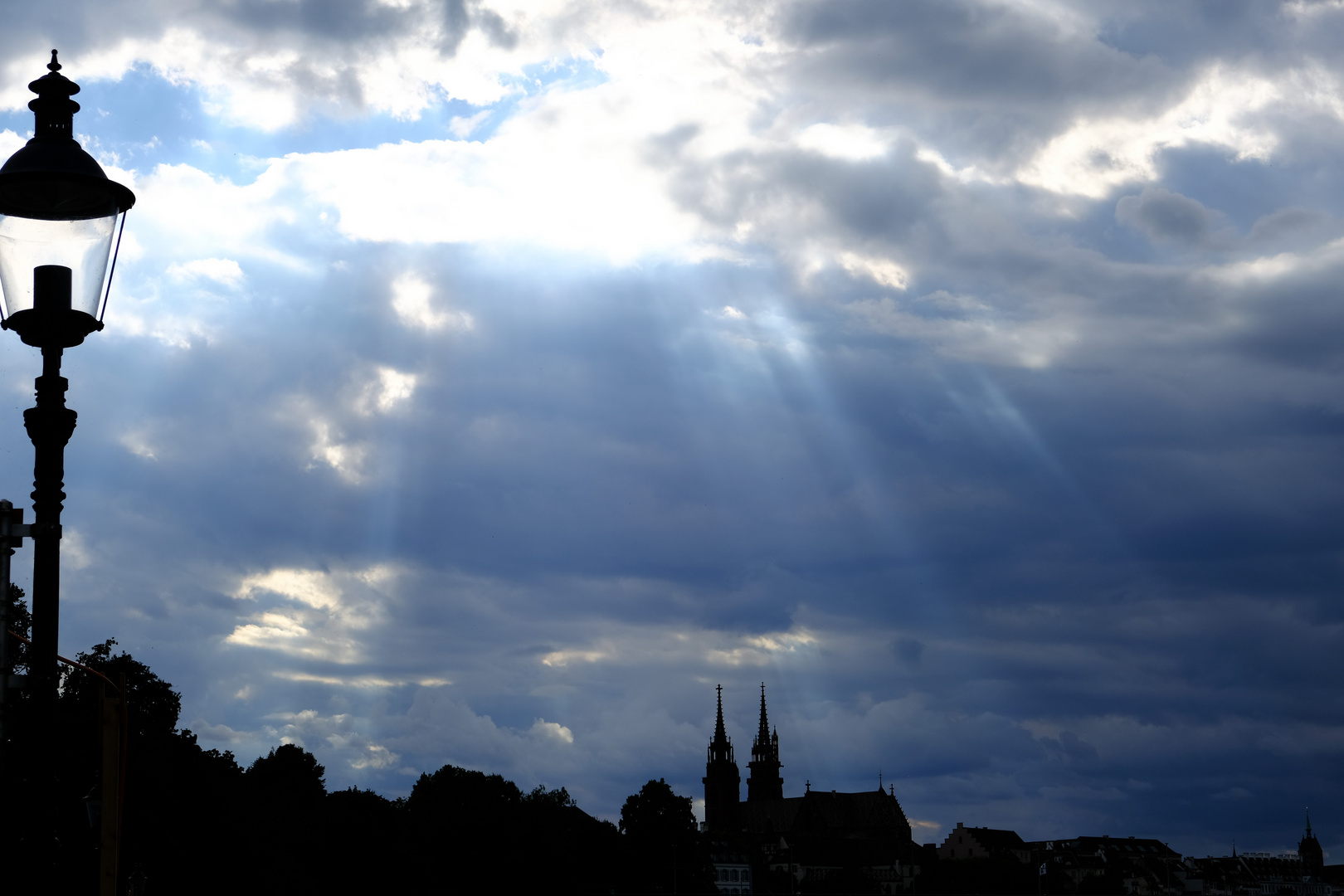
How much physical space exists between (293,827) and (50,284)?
91192 mm

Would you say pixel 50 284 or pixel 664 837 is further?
pixel 664 837

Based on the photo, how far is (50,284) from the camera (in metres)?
12.8

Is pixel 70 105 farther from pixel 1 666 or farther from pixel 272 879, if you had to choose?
pixel 272 879

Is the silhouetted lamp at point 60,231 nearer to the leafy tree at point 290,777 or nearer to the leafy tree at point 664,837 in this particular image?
the leafy tree at point 290,777

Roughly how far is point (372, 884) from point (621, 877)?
40727 millimetres

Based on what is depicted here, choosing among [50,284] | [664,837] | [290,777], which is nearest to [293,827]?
[290,777]

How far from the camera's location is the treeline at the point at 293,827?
66.0ft

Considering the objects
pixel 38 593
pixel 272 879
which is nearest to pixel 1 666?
pixel 38 593

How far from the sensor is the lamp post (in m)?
12.6

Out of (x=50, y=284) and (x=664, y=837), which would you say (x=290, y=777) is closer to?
(x=664, y=837)

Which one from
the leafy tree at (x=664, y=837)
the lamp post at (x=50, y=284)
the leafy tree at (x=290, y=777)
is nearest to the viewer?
the lamp post at (x=50, y=284)

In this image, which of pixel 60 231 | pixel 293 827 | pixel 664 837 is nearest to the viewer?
pixel 60 231

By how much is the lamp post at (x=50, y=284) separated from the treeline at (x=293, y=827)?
9.50ft

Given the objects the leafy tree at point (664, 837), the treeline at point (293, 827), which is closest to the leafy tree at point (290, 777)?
the treeline at point (293, 827)
